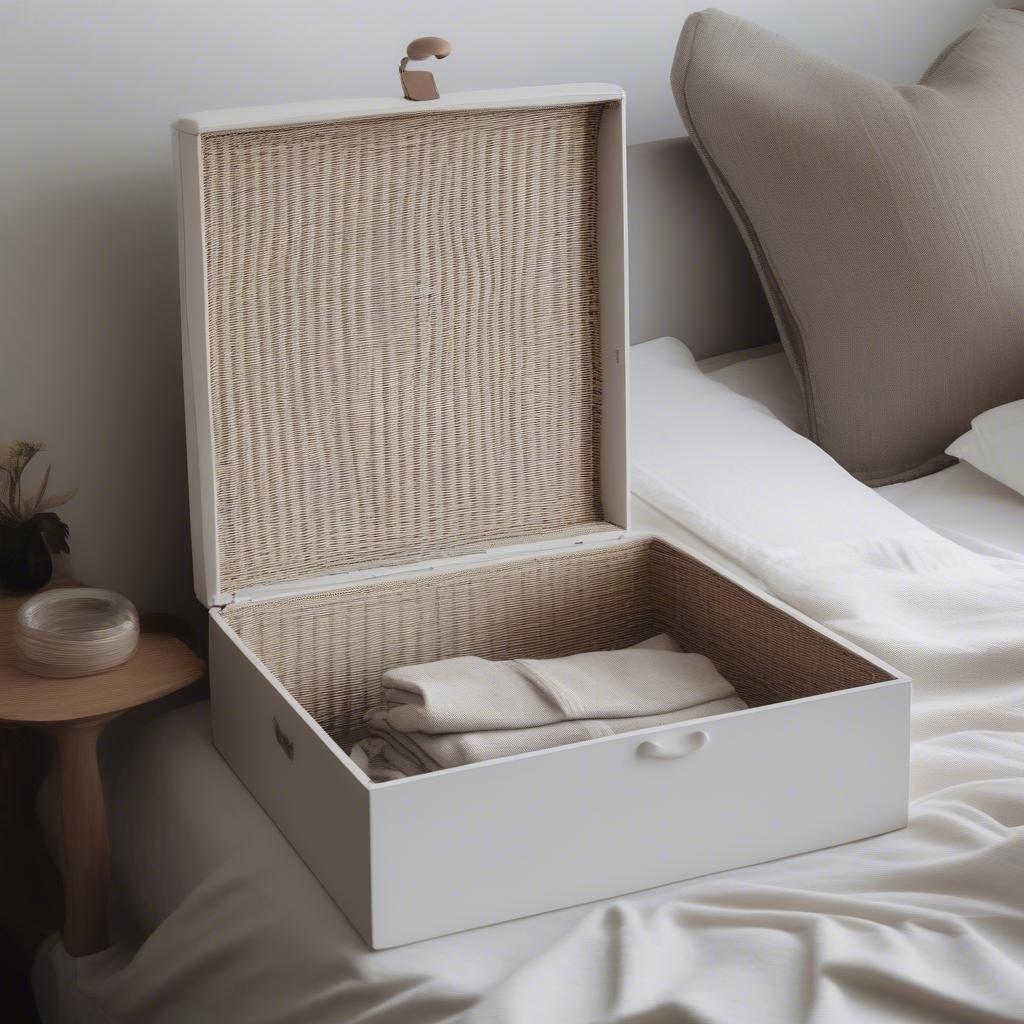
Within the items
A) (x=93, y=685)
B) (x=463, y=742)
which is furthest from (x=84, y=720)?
(x=463, y=742)

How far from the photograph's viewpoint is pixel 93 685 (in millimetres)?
1061

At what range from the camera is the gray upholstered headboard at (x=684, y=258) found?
153cm

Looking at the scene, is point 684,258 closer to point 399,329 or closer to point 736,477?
point 736,477

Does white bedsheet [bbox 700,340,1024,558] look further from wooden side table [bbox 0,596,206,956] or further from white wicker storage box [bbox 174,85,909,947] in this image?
wooden side table [bbox 0,596,206,956]

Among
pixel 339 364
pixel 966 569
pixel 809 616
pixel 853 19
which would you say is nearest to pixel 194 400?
pixel 339 364

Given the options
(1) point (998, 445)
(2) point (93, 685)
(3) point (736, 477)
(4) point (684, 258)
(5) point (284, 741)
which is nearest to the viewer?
(5) point (284, 741)

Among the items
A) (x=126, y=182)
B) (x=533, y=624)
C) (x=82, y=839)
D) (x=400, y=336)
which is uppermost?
(x=126, y=182)

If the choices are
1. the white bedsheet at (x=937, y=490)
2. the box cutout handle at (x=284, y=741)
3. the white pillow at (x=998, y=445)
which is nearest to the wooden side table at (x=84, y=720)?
the box cutout handle at (x=284, y=741)

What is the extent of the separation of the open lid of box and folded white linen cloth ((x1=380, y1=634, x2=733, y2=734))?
175 millimetres

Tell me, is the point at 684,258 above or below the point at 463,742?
above

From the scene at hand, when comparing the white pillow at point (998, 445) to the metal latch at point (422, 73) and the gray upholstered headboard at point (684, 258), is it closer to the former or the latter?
the gray upholstered headboard at point (684, 258)

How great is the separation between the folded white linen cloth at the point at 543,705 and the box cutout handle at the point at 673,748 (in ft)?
0.41

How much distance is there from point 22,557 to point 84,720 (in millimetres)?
211

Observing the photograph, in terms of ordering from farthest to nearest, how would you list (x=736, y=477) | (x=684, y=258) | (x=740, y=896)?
1. (x=684, y=258)
2. (x=736, y=477)
3. (x=740, y=896)
